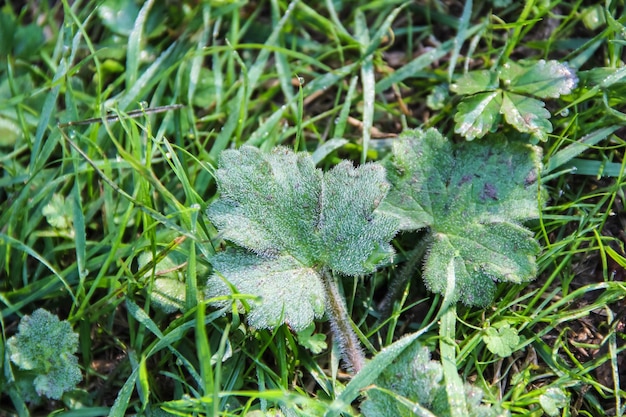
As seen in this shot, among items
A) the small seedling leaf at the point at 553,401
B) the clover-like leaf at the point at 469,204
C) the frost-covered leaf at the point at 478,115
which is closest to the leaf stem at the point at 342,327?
the clover-like leaf at the point at 469,204

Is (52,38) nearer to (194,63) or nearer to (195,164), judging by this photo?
(194,63)

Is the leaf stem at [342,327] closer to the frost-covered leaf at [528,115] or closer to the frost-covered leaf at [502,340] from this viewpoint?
the frost-covered leaf at [502,340]

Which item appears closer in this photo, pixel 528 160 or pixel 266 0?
pixel 528 160

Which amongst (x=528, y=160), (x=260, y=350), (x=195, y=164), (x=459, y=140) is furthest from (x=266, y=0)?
(x=260, y=350)

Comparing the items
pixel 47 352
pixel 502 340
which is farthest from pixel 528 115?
pixel 47 352

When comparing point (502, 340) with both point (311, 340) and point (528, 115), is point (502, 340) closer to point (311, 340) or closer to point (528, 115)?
point (311, 340)

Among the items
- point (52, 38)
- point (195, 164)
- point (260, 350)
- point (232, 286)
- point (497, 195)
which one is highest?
point (52, 38)
